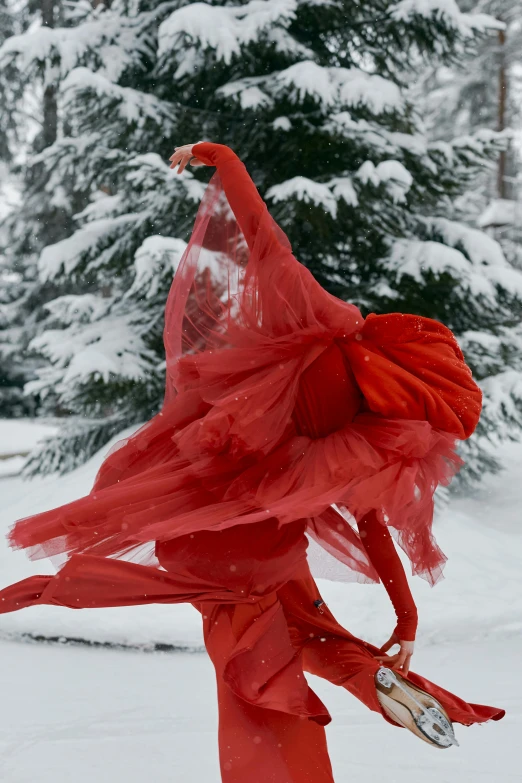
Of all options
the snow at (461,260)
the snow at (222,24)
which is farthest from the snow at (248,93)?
the snow at (461,260)

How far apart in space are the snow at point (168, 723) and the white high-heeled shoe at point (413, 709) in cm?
108

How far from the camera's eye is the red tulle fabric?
2059 millimetres

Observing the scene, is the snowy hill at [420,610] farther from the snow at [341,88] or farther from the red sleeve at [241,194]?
the snow at [341,88]

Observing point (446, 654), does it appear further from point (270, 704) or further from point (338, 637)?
point (270, 704)

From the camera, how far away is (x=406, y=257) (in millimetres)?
6711

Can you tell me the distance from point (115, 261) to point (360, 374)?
17.6 ft

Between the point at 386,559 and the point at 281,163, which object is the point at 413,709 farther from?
the point at 281,163

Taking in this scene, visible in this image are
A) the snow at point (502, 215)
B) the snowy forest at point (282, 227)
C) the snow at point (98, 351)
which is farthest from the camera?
the snow at point (502, 215)

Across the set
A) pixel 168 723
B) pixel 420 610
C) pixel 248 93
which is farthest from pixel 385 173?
pixel 168 723

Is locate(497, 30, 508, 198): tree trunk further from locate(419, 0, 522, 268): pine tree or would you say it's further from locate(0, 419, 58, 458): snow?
locate(0, 419, 58, 458): snow

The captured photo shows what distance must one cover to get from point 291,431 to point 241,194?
0.78 m

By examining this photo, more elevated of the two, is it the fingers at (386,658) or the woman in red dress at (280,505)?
the woman in red dress at (280,505)

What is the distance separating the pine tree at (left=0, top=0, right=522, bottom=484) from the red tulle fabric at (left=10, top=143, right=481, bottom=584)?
390cm

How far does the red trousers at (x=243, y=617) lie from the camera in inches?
79.7
